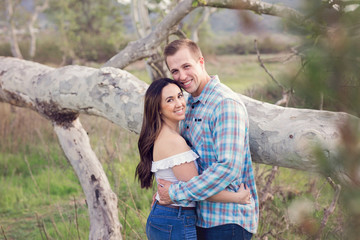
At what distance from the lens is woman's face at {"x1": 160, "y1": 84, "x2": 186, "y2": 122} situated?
7.00 ft

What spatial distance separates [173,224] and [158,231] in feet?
0.36

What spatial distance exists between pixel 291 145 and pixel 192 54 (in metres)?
0.78

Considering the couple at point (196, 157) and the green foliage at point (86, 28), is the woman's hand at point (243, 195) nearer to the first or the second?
the couple at point (196, 157)

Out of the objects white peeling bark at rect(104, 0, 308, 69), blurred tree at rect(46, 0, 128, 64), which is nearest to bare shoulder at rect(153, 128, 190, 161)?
white peeling bark at rect(104, 0, 308, 69)

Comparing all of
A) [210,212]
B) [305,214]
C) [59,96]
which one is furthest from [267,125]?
[59,96]

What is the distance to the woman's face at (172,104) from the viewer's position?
2.13m

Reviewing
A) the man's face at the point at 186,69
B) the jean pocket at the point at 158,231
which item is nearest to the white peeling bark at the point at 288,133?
the man's face at the point at 186,69

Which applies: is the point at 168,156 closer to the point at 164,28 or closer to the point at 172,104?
the point at 172,104

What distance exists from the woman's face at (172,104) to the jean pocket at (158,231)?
0.62 meters

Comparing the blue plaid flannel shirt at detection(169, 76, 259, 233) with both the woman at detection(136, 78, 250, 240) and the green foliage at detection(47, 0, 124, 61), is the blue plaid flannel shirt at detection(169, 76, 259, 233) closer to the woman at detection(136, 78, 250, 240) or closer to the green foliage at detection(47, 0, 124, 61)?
the woman at detection(136, 78, 250, 240)

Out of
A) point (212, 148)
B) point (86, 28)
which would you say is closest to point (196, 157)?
point (212, 148)

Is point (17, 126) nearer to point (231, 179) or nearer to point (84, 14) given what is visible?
point (231, 179)

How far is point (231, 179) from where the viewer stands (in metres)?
1.91

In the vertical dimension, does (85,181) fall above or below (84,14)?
above
